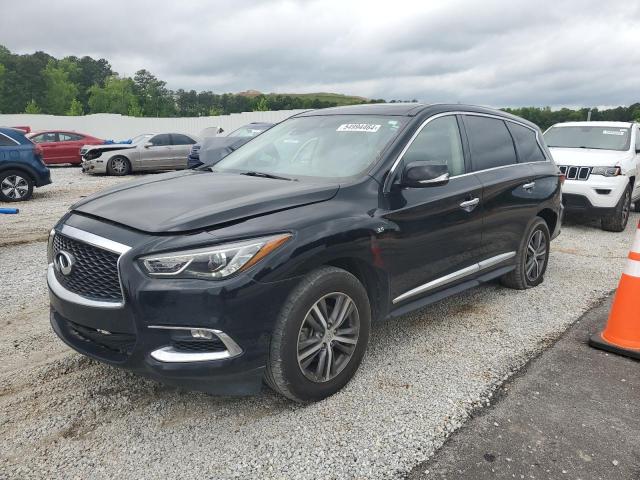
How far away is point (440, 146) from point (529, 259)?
191 cm

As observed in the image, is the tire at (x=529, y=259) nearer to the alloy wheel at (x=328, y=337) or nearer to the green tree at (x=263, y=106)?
the alloy wheel at (x=328, y=337)

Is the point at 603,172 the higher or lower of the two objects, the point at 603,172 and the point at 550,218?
the higher

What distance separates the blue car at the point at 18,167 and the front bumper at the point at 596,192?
10.6m

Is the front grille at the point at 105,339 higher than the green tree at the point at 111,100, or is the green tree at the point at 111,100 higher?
the green tree at the point at 111,100

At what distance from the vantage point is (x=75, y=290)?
2.85 m

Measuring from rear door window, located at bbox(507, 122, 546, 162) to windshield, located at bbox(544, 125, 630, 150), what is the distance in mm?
4590

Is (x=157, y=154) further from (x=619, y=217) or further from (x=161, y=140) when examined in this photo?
(x=619, y=217)

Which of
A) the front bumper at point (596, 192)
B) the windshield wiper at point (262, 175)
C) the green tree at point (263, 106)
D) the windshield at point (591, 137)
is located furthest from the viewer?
the green tree at point (263, 106)

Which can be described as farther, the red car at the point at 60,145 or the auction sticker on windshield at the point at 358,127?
the red car at the point at 60,145

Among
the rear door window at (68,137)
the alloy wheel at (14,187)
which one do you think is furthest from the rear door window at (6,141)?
the rear door window at (68,137)

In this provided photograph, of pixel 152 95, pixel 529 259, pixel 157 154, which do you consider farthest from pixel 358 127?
pixel 152 95

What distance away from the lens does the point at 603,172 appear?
828 cm

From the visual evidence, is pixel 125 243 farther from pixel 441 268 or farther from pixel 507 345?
pixel 507 345

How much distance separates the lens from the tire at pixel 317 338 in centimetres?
276
